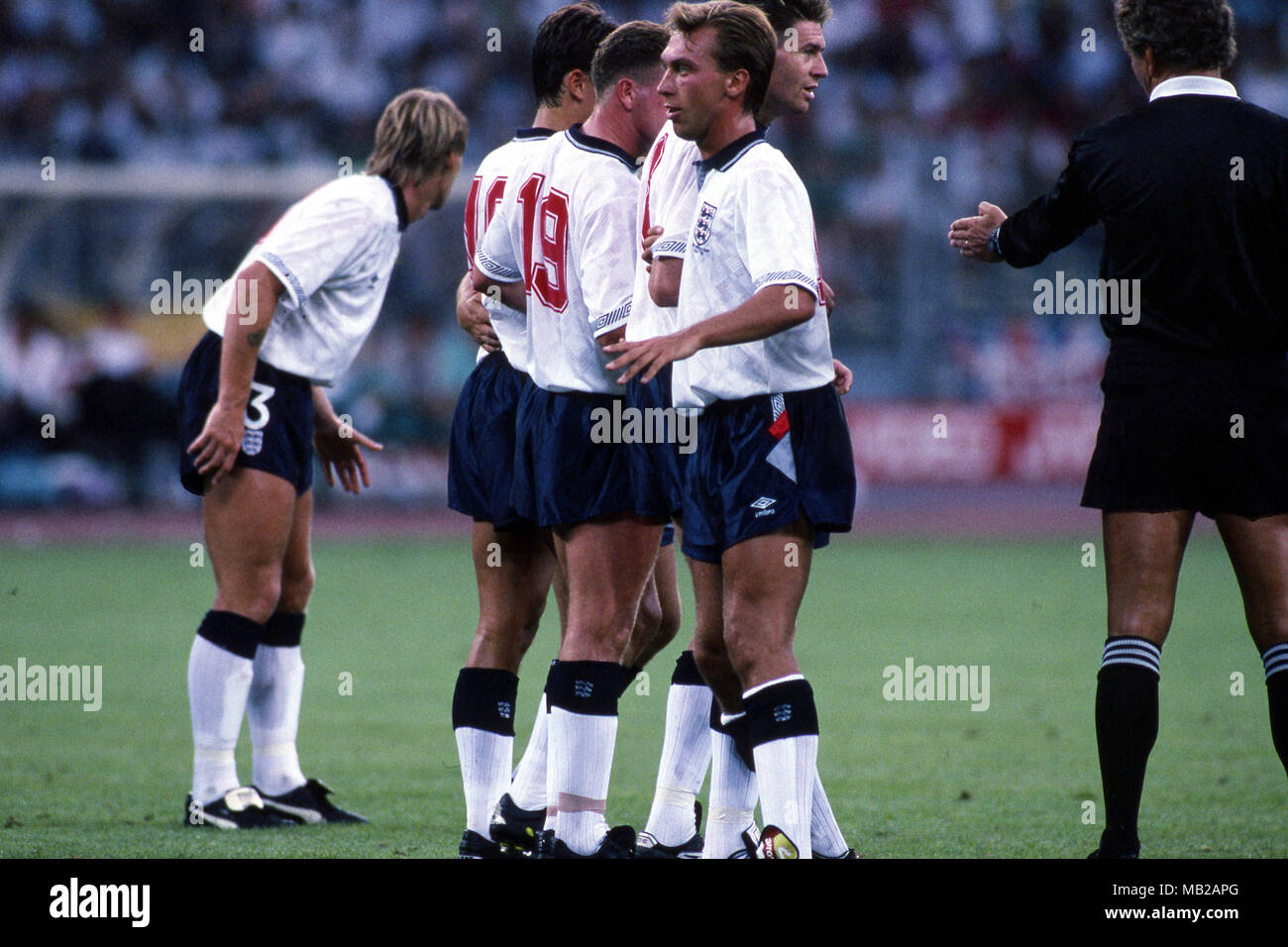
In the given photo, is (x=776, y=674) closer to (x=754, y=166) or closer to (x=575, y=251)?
(x=754, y=166)

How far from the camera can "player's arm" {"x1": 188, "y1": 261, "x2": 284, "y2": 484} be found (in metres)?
5.27

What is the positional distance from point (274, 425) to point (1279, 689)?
3.31 m

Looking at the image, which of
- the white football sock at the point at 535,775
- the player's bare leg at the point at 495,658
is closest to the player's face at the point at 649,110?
the player's bare leg at the point at 495,658

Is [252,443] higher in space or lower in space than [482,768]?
higher

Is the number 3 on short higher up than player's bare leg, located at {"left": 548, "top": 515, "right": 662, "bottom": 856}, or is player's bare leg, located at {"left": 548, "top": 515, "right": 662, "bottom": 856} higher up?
the number 3 on short

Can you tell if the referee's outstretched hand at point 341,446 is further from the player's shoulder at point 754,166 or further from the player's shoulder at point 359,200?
the player's shoulder at point 754,166

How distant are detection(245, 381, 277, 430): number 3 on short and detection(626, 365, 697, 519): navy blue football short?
1.60 metres

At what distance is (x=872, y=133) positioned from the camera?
20219mm

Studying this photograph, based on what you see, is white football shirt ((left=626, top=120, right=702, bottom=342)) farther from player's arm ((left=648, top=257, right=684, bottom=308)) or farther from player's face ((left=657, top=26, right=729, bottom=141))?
player's face ((left=657, top=26, right=729, bottom=141))

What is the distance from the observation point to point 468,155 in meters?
19.3

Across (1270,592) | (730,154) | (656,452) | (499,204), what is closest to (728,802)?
(656,452)

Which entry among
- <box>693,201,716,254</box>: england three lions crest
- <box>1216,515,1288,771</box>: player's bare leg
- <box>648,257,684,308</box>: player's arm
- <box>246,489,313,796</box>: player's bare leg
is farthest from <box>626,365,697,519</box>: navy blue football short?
<box>246,489,313,796</box>: player's bare leg

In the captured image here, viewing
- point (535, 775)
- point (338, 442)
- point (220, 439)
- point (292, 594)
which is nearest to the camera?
point (535, 775)
